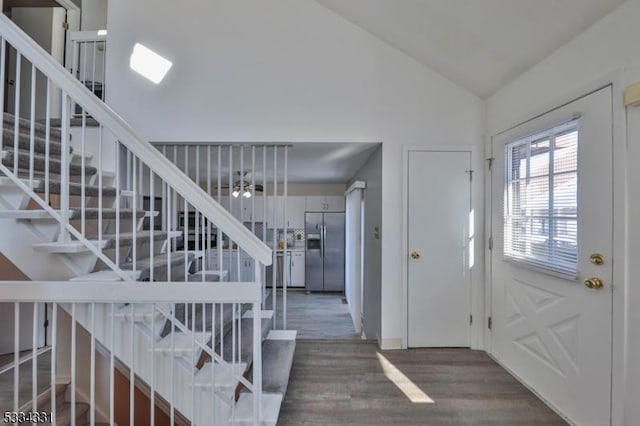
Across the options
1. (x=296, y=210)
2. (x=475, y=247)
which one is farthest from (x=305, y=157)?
(x=296, y=210)

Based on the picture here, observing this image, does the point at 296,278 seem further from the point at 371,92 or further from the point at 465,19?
the point at 465,19

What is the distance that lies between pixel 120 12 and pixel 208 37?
2.93 feet

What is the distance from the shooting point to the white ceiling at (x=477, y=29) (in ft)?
6.75

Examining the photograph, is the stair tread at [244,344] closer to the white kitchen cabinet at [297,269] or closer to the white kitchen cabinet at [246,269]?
the white kitchen cabinet at [246,269]

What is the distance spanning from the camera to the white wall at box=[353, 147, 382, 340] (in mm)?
3402

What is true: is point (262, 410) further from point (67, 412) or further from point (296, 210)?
point (296, 210)

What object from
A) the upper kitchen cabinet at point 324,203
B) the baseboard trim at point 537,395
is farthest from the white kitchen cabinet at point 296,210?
the baseboard trim at point 537,395

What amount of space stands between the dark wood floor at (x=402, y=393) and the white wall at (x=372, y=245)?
0.57 meters

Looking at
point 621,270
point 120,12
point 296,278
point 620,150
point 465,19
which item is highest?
point 120,12

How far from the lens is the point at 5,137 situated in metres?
2.00

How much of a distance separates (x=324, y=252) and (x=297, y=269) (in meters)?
0.71

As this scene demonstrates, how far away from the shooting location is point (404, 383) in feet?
8.47

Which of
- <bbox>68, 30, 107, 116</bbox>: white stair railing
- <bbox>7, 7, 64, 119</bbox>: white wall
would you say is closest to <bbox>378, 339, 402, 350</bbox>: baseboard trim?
<bbox>68, 30, 107, 116</bbox>: white stair railing

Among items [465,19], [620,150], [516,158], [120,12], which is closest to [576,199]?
[620,150]
